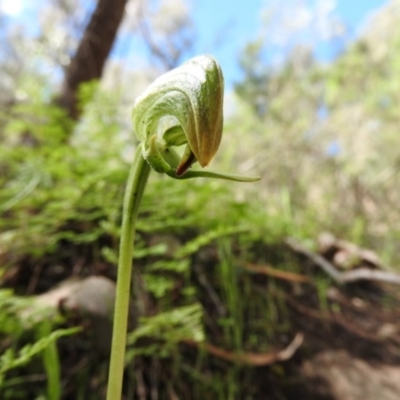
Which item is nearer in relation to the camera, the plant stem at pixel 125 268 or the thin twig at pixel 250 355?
the plant stem at pixel 125 268

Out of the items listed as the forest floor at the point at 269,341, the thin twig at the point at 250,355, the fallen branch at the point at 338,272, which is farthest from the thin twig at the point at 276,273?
the thin twig at the point at 250,355

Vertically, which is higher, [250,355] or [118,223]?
[118,223]

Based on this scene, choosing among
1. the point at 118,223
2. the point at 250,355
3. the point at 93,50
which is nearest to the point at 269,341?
the point at 250,355

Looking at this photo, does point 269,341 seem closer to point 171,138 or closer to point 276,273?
point 276,273

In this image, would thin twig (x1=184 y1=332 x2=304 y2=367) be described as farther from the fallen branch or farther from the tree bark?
the tree bark

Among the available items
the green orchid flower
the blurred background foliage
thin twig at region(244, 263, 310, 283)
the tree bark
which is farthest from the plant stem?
the tree bark

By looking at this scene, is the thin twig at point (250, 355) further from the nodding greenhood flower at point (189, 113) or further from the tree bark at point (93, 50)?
the tree bark at point (93, 50)
